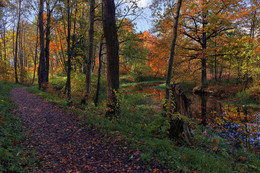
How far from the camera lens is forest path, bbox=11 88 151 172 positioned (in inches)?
141

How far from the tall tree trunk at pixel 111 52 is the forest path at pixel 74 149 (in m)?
1.37

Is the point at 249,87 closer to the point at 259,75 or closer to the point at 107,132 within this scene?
the point at 259,75

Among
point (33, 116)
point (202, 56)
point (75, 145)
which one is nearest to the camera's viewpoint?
point (75, 145)

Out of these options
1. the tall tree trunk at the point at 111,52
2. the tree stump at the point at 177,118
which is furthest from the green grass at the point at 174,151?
the tall tree trunk at the point at 111,52

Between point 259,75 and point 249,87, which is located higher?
point 259,75

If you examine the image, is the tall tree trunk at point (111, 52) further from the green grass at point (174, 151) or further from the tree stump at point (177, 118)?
the tree stump at point (177, 118)

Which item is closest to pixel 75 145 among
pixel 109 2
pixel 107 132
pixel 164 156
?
pixel 107 132

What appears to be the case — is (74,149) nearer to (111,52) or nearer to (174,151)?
(174,151)

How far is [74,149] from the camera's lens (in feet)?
14.4

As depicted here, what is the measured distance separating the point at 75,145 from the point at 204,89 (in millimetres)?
16733

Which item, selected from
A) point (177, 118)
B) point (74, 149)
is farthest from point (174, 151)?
point (74, 149)

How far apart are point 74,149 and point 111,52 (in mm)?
3847

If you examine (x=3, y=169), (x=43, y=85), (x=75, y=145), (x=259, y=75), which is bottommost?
(x=75, y=145)

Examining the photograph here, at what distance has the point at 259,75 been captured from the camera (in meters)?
12.9
